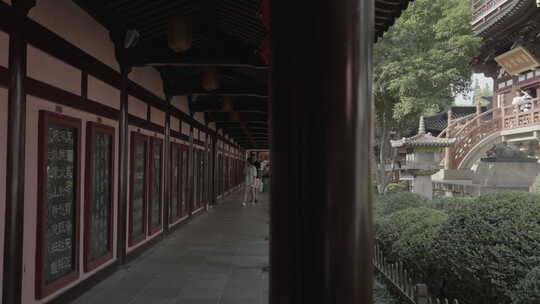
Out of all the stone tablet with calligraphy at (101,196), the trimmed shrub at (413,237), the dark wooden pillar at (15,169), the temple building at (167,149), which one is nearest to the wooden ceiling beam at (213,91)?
the temple building at (167,149)

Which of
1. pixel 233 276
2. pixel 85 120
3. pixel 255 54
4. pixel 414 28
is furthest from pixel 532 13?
pixel 85 120

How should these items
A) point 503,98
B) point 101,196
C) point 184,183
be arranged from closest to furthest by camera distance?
point 101,196
point 184,183
point 503,98

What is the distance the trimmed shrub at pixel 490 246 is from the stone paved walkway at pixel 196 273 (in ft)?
7.66

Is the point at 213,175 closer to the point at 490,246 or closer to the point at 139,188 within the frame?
the point at 139,188

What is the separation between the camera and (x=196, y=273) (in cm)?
638

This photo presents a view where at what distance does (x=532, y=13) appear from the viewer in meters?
16.3

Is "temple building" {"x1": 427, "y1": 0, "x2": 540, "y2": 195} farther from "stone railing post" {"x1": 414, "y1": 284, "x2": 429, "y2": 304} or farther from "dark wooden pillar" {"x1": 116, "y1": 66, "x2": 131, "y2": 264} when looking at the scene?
"stone railing post" {"x1": 414, "y1": 284, "x2": 429, "y2": 304}

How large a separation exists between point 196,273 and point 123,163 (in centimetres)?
204

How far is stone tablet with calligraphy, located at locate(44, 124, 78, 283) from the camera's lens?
445cm

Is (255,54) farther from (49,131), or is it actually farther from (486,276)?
A: (486,276)

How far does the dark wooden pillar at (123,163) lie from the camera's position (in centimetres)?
644

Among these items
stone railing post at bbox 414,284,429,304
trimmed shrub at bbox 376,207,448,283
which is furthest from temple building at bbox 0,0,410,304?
stone railing post at bbox 414,284,429,304

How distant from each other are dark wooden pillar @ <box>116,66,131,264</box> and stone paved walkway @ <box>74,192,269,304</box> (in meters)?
0.45

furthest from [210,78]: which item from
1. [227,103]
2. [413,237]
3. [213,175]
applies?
[213,175]
